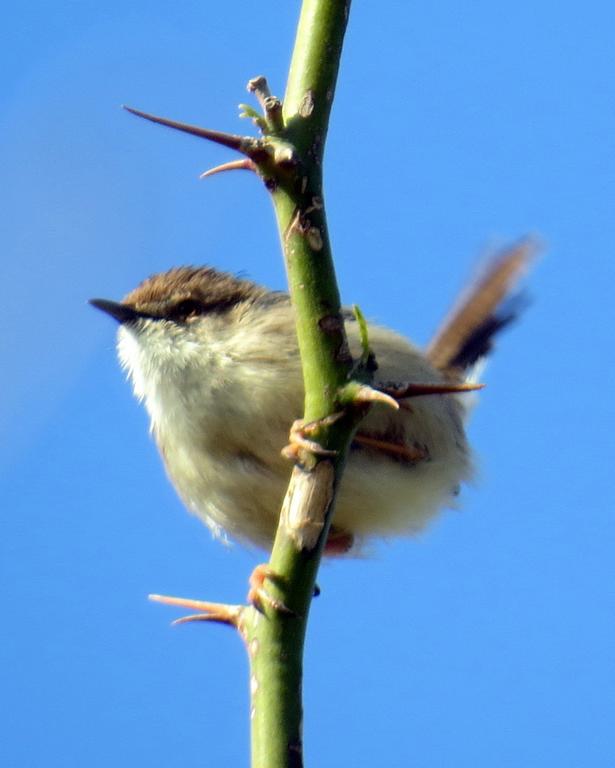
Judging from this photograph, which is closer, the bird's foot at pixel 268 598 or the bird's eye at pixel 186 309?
the bird's foot at pixel 268 598

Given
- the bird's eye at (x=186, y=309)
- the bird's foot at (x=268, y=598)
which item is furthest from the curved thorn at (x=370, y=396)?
the bird's eye at (x=186, y=309)

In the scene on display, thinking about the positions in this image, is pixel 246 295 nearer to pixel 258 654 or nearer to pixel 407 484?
pixel 407 484

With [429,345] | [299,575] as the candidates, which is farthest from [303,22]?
[429,345]

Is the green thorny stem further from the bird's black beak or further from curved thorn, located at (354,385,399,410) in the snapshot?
the bird's black beak

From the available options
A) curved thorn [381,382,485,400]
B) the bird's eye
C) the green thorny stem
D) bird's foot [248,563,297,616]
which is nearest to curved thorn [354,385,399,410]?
the green thorny stem

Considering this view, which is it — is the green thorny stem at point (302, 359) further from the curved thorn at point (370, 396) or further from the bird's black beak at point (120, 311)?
the bird's black beak at point (120, 311)

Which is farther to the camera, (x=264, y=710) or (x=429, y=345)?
(x=429, y=345)
